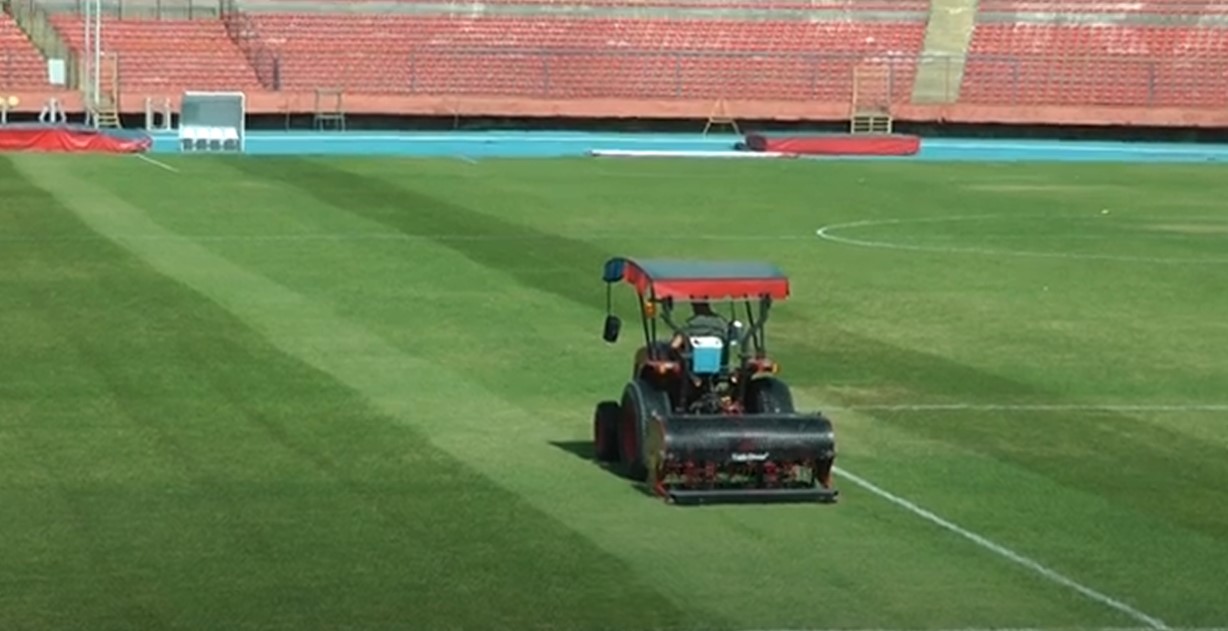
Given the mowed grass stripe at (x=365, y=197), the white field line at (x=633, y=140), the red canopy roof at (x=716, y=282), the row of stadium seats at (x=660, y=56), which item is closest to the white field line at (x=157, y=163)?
the mowed grass stripe at (x=365, y=197)

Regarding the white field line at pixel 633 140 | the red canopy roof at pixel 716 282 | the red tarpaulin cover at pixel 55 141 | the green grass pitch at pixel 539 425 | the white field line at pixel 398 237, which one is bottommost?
the white field line at pixel 633 140

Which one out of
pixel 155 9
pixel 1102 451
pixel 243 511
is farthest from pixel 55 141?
pixel 243 511

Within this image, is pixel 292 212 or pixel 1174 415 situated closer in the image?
pixel 1174 415

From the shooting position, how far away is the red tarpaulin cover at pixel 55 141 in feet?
183

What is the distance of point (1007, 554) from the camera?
15.3 metres

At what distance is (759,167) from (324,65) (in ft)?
76.2

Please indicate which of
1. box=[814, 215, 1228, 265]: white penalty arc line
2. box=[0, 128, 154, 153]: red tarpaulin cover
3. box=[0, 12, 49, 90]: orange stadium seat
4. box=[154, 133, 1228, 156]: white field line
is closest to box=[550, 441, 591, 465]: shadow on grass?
box=[814, 215, 1228, 265]: white penalty arc line

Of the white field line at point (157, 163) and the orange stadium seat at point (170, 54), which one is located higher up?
the orange stadium seat at point (170, 54)

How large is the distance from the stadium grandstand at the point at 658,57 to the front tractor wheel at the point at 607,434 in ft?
174

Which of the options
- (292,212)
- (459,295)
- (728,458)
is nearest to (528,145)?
(292,212)

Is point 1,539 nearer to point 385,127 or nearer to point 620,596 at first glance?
point 620,596

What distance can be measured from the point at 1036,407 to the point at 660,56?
56236mm

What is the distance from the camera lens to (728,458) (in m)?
16.4

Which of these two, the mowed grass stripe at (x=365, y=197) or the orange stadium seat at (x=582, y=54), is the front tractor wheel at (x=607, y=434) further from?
the orange stadium seat at (x=582, y=54)
